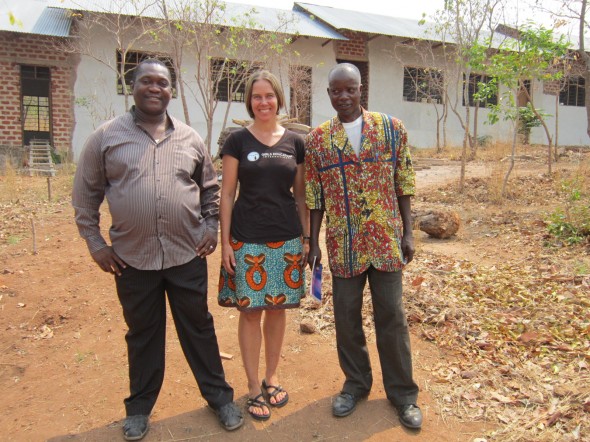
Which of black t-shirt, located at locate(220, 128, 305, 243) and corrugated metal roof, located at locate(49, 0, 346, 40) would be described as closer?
black t-shirt, located at locate(220, 128, 305, 243)

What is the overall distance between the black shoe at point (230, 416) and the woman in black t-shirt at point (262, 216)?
0.09 m

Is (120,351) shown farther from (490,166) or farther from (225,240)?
(490,166)

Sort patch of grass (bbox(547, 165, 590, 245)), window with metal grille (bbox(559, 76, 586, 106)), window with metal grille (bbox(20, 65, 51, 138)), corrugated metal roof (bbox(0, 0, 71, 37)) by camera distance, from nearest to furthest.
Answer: patch of grass (bbox(547, 165, 590, 245)) < corrugated metal roof (bbox(0, 0, 71, 37)) < window with metal grille (bbox(20, 65, 51, 138)) < window with metal grille (bbox(559, 76, 586, 106))

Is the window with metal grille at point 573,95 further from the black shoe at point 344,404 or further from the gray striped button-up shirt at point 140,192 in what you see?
the gray striped button-up shirt at point 140,192

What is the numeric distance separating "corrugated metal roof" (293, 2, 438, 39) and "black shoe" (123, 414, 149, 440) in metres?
12.3

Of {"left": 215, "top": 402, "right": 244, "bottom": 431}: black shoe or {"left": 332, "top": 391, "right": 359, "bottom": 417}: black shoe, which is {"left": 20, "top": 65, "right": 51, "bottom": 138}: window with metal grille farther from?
{"left": 332, "top": 391, "right": 359, "bottom": 417}: black shoe

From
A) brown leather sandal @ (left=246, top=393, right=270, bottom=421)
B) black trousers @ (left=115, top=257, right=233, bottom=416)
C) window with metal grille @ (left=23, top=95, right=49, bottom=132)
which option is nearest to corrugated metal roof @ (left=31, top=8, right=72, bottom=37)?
window with metal grille @ (left=23, top=95, right=49, bottom=132)

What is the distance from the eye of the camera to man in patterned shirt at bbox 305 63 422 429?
2.59 metres

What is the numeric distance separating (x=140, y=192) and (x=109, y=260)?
1.19 feet

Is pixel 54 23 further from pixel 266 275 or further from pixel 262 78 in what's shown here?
pixel 266 275

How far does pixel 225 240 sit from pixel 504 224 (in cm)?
534

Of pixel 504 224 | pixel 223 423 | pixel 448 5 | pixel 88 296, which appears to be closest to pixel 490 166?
pixel 448 5

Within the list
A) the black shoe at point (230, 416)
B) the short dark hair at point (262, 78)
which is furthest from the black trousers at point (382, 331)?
the short dark hair at point (262, 78)

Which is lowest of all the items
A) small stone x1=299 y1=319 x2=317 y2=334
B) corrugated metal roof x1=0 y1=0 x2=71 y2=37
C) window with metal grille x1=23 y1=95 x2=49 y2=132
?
small stone x1=299 y1=319 x2=317 y2=334
